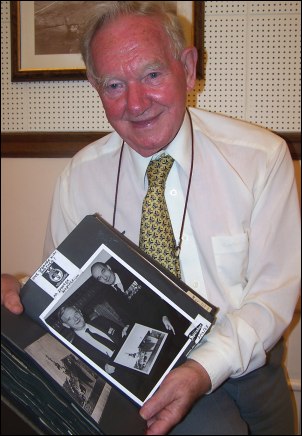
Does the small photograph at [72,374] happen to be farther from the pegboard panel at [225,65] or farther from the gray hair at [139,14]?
the pegboard panel at [225,65]

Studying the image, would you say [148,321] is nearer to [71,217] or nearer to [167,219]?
[167,219]

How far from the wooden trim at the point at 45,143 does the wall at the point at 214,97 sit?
1.2 inches

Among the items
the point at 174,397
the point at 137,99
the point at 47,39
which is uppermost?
the point at 47,39

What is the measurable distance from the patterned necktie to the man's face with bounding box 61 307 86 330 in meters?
0.26

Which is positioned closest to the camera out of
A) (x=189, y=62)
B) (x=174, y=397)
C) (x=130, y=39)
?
(x=174, y=397)

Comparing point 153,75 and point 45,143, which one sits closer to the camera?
point 153,75

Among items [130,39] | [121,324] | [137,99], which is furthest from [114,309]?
[130,39]

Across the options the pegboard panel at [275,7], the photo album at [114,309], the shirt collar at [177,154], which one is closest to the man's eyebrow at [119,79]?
the shirt collar at [177,154]

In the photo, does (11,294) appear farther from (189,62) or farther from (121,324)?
(189,62)

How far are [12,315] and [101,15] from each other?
0.65 meters

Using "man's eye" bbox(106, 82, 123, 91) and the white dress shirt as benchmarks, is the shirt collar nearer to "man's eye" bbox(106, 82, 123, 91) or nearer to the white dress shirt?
the white dress shirt

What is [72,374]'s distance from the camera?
65 centimetres

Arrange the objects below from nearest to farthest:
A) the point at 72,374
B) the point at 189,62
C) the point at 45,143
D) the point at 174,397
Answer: the point at 72,374, the point at 174,397, the point at 189,62, the point at 45,143

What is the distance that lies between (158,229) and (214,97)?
0.57 m
